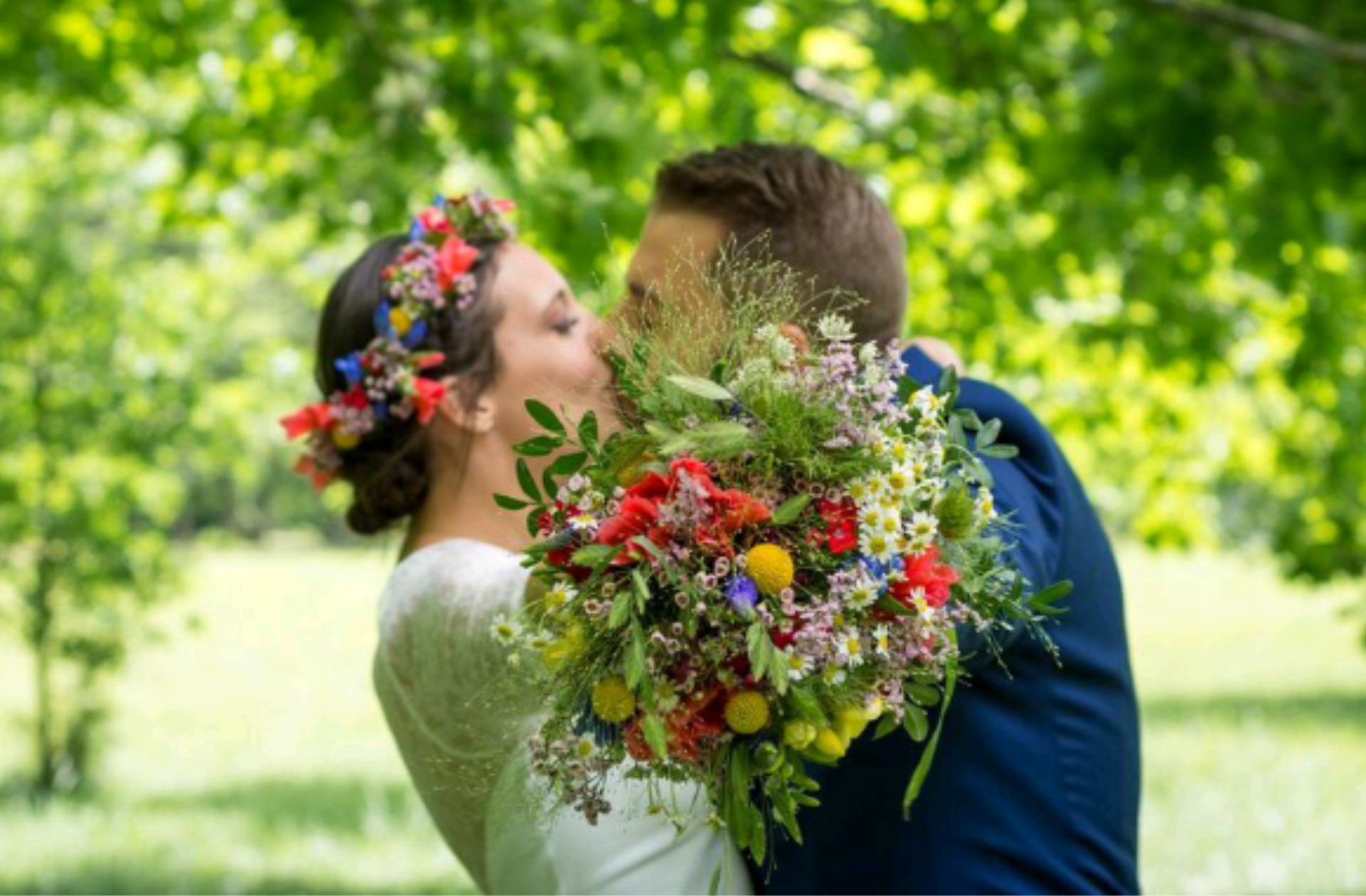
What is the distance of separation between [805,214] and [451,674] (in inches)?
37.9

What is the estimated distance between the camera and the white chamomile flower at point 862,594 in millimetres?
2230

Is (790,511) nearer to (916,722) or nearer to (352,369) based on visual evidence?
(916,722)

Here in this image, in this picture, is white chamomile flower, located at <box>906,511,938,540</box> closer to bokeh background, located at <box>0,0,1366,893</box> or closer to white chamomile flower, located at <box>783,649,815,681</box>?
white chamomile flower, located at <box>783,649,815,681</box>

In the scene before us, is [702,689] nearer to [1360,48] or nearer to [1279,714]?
[1360,48]

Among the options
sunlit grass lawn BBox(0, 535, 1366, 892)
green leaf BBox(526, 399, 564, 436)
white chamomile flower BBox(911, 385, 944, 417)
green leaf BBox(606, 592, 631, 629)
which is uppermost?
white chamomile flower BBox(911, 385, 944, 417)

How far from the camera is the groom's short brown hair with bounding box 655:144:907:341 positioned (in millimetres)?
3305

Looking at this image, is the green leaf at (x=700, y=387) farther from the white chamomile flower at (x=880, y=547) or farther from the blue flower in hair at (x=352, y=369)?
the blue flower in hair at (x=352, y=369)

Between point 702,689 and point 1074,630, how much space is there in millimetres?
1107

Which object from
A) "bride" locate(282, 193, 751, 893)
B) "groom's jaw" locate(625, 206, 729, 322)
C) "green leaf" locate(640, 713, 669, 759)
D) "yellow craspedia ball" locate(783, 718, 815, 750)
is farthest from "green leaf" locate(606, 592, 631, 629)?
"groom's jaw" locate(625, 206, 729, 322)

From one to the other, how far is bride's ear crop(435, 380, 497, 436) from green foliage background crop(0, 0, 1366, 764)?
1.91 feet

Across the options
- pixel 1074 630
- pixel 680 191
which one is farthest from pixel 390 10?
pixel 1074 630

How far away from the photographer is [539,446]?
2.39 m

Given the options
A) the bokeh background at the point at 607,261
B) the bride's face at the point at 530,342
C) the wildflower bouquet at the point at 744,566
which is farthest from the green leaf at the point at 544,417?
the bride's face at the point at 530,342

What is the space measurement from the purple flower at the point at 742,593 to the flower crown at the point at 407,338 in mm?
1398
